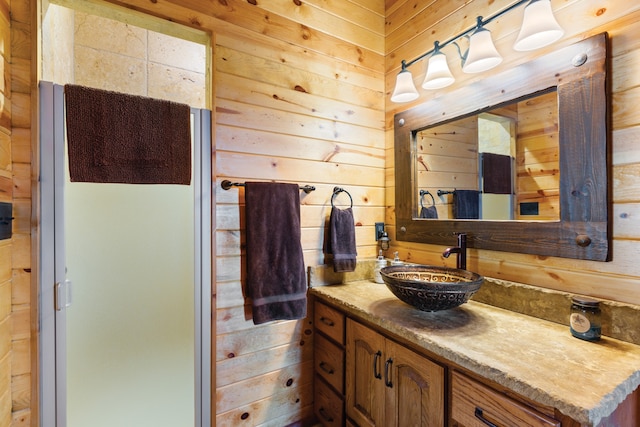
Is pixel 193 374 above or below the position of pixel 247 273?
below

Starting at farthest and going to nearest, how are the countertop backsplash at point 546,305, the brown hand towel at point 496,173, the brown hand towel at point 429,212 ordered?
the brown hand towel at point 429,212 < the brown hand towel at point 496,173 < the countertop backsplash at point 546,305

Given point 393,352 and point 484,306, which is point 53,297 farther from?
point 484,306

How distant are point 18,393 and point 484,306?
1882mm

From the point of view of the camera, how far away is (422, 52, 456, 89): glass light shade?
1480 mm

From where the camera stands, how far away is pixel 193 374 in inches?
55.3

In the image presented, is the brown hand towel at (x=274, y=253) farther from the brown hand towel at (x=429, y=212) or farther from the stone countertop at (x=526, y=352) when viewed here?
the brown hand towel at (x=429, y=212)

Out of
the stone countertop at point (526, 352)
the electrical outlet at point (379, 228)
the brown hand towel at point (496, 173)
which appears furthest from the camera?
the electrical outlet at point (379, 228)

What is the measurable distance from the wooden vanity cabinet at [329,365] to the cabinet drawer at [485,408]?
618 millimetres

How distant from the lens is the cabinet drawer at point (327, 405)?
1.49m

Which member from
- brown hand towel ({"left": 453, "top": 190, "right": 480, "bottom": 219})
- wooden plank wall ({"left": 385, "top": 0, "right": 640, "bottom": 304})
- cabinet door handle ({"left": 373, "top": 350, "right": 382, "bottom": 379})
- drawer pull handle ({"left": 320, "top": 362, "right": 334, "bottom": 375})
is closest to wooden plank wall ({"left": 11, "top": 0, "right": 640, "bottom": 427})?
wooden plank wall ({"left": 385, "top": 0, "right": 640, "bottom": 304})

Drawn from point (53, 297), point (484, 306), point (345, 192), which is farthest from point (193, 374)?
point (484, 306)

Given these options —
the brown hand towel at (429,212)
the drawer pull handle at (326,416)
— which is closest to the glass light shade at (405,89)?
the brown hand towel at (429,212)

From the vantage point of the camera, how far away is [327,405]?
1594mm

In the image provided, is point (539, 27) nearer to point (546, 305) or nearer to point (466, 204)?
point (466, 204)
